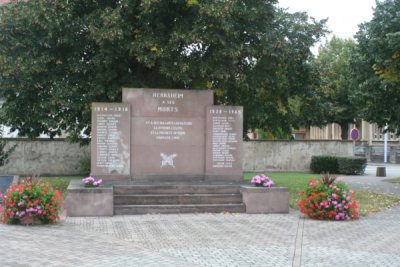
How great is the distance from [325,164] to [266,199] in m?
18.6

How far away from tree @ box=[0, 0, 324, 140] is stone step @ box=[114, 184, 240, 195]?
4.05 metres

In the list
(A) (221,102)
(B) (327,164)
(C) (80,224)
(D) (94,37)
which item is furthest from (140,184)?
(B) (327,164)

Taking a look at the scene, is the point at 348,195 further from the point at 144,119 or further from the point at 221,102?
the point at 221,102

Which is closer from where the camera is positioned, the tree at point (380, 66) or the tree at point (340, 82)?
the tree at point (380, 66)

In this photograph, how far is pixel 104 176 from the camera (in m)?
16.6

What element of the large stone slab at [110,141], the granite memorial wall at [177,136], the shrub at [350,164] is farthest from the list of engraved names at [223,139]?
the shrub at [350,164]

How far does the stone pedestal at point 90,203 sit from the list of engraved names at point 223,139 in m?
4.21

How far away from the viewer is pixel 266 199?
1534cm

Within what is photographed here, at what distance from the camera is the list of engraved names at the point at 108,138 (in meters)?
16.6

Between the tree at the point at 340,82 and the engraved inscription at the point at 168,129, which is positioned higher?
the tree at the point at 340,82

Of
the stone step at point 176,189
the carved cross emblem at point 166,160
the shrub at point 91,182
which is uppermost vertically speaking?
the carved cross emblem at point 166,160

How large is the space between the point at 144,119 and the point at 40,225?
5.55 meters

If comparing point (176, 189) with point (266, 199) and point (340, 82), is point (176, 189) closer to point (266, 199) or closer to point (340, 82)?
point (266, 199)

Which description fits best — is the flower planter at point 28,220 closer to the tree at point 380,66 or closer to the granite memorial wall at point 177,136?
the granite memorial wall at point 177,136
